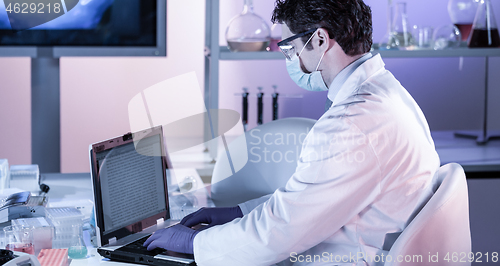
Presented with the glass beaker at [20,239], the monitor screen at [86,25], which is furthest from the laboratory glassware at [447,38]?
the glass beaker at [20,239]

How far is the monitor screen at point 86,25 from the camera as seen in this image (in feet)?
6.07

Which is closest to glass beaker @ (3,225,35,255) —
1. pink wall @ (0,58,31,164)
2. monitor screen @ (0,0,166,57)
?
monitor screen @ (0,0,166,57)

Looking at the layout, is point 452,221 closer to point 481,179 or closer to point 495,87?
point 481,179

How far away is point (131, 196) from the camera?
1121mm

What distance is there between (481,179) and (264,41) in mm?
1062

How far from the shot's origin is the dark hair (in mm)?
1120

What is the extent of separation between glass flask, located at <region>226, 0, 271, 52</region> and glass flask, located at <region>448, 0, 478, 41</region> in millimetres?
948

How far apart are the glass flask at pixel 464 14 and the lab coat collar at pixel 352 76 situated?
1.39 meters

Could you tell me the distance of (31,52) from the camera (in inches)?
74.1

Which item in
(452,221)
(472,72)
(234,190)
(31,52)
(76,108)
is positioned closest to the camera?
(452,221)

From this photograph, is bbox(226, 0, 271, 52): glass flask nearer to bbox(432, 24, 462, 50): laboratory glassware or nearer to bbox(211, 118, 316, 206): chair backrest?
bbox(211, 118, 316, 206): chair backrest

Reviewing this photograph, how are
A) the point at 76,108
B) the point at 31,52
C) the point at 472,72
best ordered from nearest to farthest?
the point at 31,52 < the point at 76,108 < the point at 472,72

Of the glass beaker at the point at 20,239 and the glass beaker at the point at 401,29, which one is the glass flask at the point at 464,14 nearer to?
the glass beaker at the point at 401,29

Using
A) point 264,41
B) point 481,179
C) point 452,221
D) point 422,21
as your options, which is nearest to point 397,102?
point 452,221
